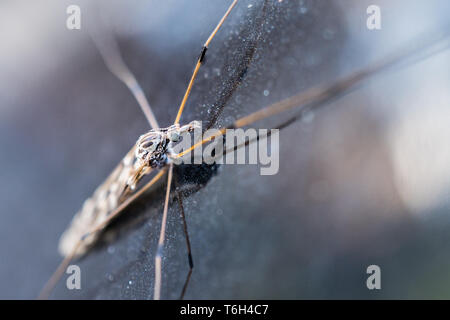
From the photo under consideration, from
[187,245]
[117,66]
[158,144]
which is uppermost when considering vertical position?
[117,66]

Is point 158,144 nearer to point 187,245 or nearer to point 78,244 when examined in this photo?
point 187,245

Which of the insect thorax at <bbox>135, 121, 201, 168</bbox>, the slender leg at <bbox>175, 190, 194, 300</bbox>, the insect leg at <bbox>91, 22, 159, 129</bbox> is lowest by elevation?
the slender leg at <bbox>175, 190, 194, 300</bbox>

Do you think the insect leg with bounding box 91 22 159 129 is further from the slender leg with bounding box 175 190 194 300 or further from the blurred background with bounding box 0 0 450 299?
the slender leg with bounding box 175 190 194 300

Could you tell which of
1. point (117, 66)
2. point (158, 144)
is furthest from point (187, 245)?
point (117, 66)

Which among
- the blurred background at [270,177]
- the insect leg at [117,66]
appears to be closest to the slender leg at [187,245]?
the blurred background at [270,177]

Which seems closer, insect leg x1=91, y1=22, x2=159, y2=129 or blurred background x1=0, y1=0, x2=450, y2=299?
blurred background x1=0, y1=0, x2=450, y2=299

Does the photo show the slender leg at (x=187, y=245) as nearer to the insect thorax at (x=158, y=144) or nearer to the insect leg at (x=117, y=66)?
the insect thorax at (x=158, y=144)

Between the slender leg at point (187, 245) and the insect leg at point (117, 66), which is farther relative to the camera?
the insect leg at point (117, 66)

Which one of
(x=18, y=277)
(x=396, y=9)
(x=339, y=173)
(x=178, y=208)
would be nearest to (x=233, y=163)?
(x=178, y=208)

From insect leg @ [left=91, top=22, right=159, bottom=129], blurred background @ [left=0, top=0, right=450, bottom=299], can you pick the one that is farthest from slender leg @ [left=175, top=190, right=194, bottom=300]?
insect leg @ [left=91, top=22, right=159, bottom=129]
